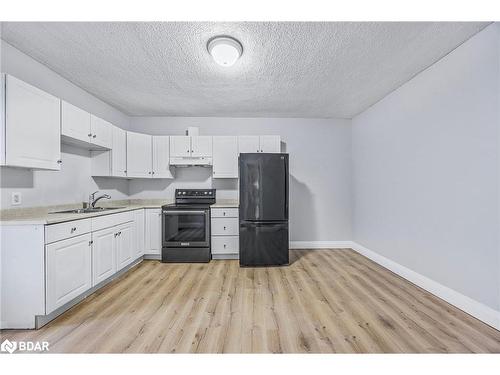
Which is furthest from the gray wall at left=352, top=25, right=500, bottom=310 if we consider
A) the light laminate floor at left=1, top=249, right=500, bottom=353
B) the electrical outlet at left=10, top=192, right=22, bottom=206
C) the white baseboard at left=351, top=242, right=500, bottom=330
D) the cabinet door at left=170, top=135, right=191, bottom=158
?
the electrical outlet at left=10, top=192, right=22, bottom=206

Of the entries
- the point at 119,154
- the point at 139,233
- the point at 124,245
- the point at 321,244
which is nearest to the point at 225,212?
the point at 139,233

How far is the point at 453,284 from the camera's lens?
207 cm

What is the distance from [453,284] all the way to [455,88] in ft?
6.05

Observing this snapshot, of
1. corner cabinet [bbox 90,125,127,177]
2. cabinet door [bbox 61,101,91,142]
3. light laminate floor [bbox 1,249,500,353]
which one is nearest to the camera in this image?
light laminate floor [bbox 1,249,500,353]

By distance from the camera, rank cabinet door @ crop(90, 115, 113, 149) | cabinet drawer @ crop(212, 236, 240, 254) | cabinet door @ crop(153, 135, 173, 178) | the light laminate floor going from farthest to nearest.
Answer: cabinet door @ crop(153, 135, 173, 178)
cabinet drawer @ crop(212, 236, 240, 254)
cabinet door @ crop(90, 115, 113, 149)
the light laminate floor

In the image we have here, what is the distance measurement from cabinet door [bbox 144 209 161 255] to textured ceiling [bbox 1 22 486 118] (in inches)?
68.9

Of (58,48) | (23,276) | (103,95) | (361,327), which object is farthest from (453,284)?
(103,95)

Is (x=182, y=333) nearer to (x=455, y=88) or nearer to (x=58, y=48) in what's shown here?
(x=58, y=48)

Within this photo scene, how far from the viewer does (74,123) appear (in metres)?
2.35

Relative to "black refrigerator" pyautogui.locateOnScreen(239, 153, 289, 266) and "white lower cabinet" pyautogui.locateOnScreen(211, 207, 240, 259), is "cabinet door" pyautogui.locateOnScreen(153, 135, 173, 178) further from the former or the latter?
"black refrigerator" pyautogui.locateOnScreen(239, 153, 289, 266)

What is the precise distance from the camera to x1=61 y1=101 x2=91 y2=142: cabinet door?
221 centimetres

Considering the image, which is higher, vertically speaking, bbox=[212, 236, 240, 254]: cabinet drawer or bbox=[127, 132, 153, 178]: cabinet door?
bbox=[127, 132, 153, 178]: cabinet door

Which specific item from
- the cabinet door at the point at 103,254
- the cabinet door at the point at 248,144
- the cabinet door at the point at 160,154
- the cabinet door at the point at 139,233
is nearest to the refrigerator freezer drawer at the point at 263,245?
the cabinet door at the point at 248,144

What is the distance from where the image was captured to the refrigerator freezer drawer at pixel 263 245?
10.3 feet
